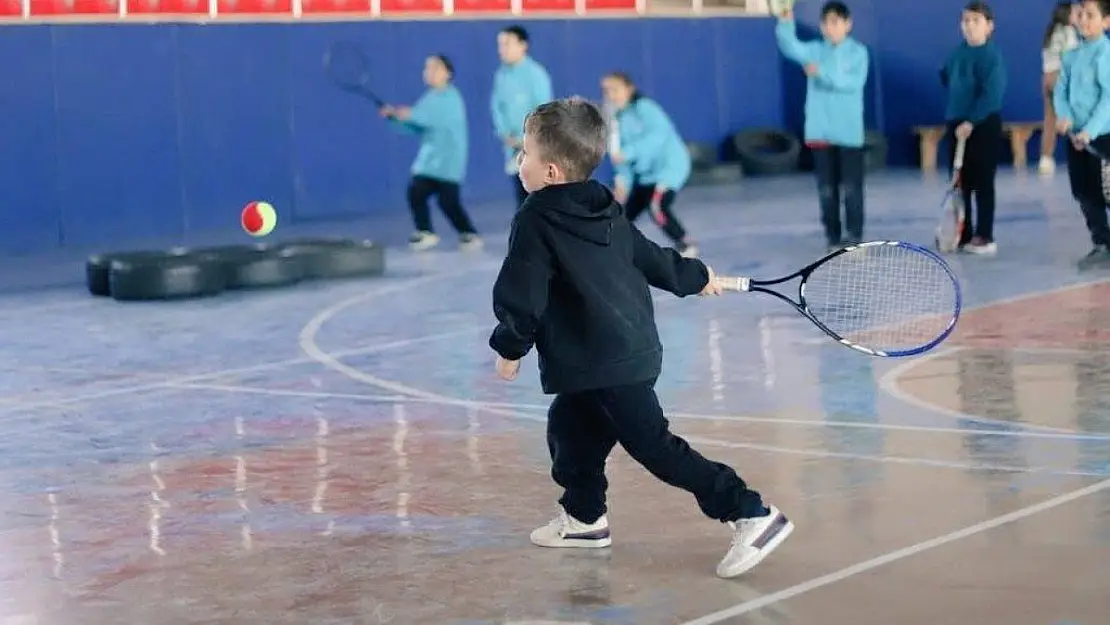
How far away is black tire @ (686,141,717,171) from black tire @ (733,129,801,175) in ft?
1.64

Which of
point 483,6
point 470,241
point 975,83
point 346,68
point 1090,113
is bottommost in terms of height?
point 470,241

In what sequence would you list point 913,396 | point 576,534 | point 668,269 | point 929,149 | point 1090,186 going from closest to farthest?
point 668,269, point 576,534, point 913,396, point 1090,186, point 929,149

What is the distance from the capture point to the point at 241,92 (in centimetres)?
2184

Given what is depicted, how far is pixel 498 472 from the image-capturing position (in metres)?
8.13

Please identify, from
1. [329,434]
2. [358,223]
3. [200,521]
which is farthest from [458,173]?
[200,521]

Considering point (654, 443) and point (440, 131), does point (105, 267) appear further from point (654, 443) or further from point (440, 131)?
point (654, 443)

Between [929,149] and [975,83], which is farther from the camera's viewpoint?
[929,149]

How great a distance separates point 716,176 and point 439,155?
8.76 m

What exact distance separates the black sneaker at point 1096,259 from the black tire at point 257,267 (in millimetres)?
6357

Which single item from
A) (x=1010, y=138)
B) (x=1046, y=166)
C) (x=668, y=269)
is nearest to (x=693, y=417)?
(x=668, y=269)

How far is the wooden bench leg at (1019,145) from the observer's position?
88.4 feet

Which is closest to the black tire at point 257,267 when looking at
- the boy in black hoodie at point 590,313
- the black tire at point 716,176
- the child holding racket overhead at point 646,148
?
the child holding racket overhead at point 646,148

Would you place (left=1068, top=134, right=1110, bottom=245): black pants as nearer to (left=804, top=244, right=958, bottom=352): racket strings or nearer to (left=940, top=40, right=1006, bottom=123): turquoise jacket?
(left=940, top=40, right=1006, bottom=123): turquoise jacket

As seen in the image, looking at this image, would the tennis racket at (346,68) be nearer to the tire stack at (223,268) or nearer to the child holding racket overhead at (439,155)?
the child holding racket overhead at (439,155)
